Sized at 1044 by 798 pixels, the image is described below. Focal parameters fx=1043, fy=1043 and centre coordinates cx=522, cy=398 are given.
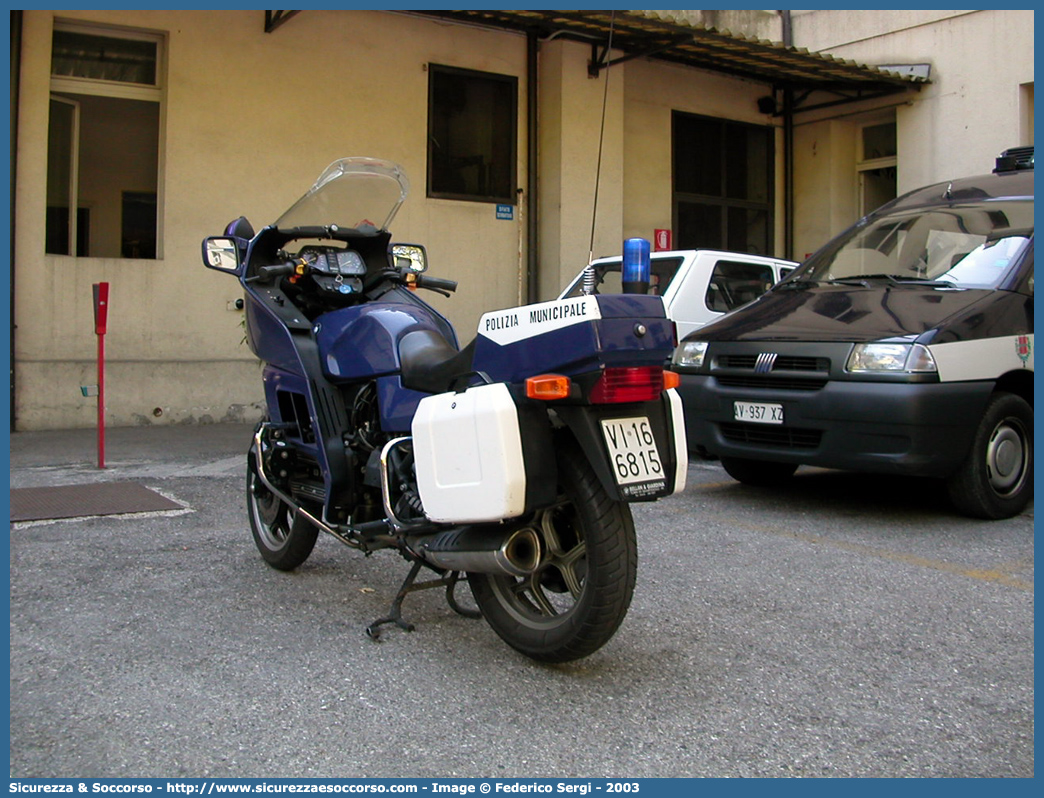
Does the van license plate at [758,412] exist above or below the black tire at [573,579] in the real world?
above

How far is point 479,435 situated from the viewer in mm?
3154

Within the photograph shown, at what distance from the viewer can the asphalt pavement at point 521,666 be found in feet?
9.25

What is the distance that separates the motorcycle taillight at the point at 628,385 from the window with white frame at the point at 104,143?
27.4ft

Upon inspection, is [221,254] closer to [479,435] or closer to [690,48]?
[479,435]

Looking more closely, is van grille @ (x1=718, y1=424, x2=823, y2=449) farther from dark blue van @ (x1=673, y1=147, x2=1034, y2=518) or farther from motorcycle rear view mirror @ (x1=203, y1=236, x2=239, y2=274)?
motorcycle rear view mirror @ (x1=203, y1=236, x2=239, y2=274)

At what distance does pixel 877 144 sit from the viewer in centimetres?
1455

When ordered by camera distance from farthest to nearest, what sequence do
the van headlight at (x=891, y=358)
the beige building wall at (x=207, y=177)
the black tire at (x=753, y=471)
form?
the beige building wall at (x=207, y=177), the black tire at (x=753, y=471), the van headlight at (x=891, y=358)

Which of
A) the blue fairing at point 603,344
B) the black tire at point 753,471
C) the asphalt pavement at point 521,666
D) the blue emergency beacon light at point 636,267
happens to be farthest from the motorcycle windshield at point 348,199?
the black tire at point 753,471

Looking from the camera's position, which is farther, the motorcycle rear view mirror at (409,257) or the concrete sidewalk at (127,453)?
the concrete sidewalk at (127,453)

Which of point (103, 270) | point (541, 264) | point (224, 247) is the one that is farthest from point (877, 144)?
point (224, 247)

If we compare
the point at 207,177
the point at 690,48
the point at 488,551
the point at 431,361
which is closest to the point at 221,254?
the point at 431,361

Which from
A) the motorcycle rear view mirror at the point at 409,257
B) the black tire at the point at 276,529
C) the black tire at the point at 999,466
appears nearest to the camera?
the black tire at the point at 276,529

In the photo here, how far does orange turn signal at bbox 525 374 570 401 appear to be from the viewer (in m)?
3.03

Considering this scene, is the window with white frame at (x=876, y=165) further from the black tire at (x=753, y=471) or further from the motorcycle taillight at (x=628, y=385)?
the motorcycle taillight at (x=628, y=385)
